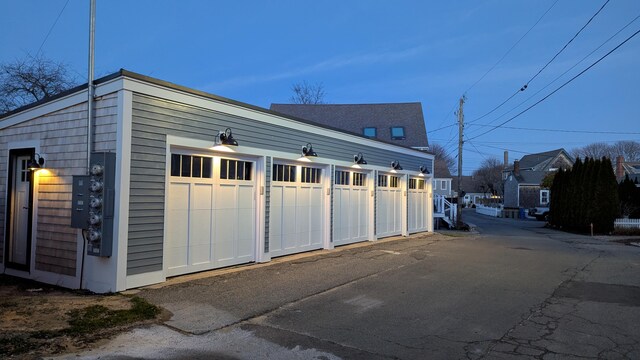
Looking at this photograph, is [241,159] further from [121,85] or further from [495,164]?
[495,164]

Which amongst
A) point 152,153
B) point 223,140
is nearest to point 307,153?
point 223,140

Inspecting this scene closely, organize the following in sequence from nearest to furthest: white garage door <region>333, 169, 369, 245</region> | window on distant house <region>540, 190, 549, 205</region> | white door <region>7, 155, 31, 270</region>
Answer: white door <region>7, 155, 31, 270</region>
white garage door <region>333, 169, 369, 245</region>
window on distant house <region>540, 190, 549, 205</region>

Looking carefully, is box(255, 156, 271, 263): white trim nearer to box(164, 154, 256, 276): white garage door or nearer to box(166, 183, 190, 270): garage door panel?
box(164, 154, 256, 276): white garage door

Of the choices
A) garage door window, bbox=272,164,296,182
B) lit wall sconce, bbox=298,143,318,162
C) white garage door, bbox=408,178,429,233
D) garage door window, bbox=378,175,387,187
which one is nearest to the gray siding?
garage door window, bbox=272,164,296,182

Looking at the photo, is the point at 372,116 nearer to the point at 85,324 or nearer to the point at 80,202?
the point at 80,202

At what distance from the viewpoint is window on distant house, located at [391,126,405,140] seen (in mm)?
29641

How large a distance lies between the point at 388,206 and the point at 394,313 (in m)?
10.3

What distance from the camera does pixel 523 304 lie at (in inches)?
281

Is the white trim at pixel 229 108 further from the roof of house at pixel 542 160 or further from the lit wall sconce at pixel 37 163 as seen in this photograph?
Result: the roof of house at pixel 542 160

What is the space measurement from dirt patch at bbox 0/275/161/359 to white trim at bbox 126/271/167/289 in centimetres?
40

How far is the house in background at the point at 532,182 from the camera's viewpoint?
49144 mm

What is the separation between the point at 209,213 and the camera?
29.4 feet

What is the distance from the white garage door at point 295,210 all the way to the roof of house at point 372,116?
700 inches

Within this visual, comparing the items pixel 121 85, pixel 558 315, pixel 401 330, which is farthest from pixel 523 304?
pixel 121 85
